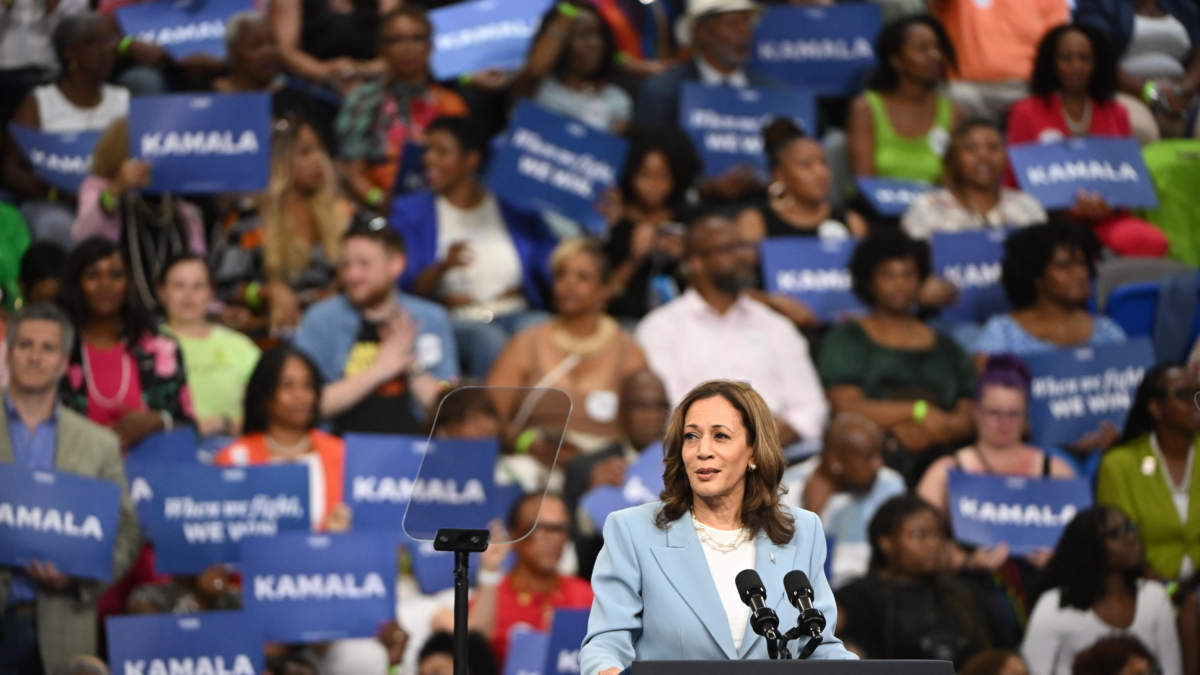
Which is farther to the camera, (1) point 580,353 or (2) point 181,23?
(2) point 181,23

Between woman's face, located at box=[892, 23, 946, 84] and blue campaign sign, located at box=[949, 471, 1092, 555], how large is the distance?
2398 mm

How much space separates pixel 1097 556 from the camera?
6.05 meters

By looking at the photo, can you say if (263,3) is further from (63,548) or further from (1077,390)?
(1077,390)

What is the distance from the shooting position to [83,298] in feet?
20.1

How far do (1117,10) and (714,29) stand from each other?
2.21m

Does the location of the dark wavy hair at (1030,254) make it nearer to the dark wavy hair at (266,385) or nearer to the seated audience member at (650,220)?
the seated audience member at (650,220)

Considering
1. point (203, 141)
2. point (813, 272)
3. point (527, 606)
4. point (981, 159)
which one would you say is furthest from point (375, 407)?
point (981, 159)

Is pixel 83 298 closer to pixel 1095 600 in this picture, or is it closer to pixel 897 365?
pixel 897 365

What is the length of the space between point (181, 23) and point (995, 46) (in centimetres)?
406

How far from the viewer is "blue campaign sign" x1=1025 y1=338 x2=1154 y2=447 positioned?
6.63 meters

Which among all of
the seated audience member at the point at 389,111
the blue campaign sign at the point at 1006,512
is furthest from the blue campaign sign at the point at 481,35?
the blue campaign sign at the point at 1006,512

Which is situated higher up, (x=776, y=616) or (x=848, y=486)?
(x=776, y=616)

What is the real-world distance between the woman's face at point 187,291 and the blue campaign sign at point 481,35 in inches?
75.5

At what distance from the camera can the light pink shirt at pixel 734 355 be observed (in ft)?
21.7
